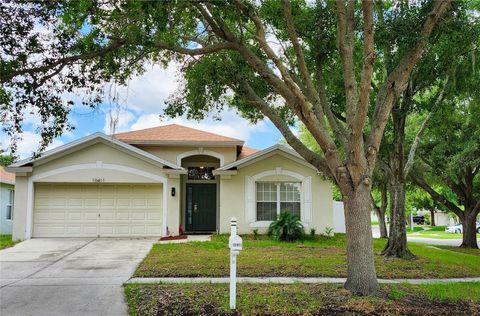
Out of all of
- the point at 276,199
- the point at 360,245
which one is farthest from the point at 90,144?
the point at 360,245

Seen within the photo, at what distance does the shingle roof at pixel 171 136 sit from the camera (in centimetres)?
1839

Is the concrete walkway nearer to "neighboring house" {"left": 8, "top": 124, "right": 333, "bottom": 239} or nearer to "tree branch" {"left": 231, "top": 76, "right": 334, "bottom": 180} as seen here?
"tree branch" {"left": 231, "top": 76, "right": 334, "bottom": 180}

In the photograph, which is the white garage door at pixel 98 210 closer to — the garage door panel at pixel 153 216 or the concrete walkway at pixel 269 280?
the garage door panel at pixel 153 216

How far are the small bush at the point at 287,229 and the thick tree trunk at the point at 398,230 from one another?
4071 mm

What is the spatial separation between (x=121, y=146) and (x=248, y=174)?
5314 millimetres

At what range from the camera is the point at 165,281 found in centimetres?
896

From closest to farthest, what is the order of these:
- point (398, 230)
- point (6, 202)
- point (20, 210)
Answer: point (398, 230)
point (20, 210)
point (6, 202)

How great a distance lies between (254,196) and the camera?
59.3 feet

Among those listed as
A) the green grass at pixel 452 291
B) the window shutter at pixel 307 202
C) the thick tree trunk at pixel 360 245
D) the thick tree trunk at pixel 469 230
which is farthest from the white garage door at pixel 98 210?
the thick tree trunk at pixel 469 230

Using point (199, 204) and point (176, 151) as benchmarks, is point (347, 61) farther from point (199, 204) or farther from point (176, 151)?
point (199, 204)

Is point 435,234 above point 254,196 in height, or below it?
below

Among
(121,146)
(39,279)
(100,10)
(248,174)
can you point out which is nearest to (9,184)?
(121,146)

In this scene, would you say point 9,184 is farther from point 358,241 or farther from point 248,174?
point 358,241

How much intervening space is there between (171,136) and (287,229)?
6.69 m
